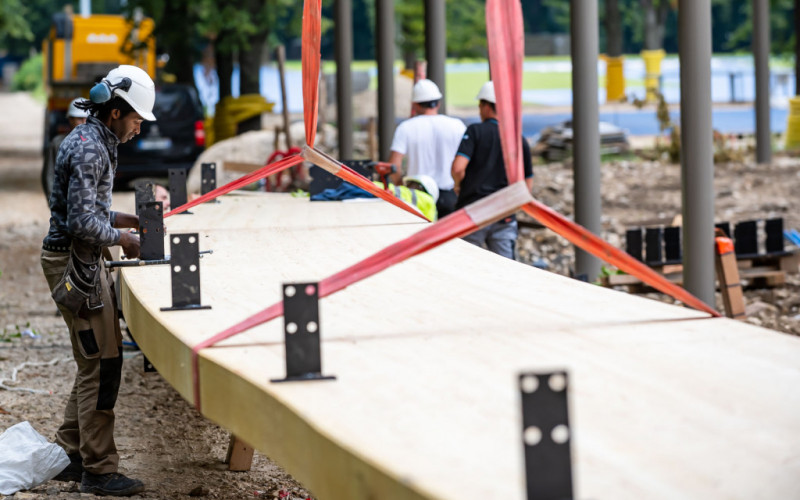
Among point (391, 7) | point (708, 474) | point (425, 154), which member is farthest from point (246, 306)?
point (391, 7)

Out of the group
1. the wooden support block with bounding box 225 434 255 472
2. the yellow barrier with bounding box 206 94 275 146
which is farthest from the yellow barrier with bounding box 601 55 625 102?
the wooden support block with bounding box 225 434 255 472

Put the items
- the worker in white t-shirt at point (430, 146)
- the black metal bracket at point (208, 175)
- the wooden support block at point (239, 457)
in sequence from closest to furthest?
1. the wooden support block at point (239, 457)
2. the black metal bracket at point (208, 175)
3. the worker in white t-shirt at point (430, 146)

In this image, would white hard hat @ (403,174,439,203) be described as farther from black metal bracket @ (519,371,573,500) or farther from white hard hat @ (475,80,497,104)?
black metal bracket @ (519,371,573,500)

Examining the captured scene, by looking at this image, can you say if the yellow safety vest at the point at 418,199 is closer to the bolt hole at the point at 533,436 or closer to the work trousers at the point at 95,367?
the work trousers at the point at 95,367

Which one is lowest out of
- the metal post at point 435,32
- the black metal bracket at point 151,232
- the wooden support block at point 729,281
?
the wooden support block at point 729,281

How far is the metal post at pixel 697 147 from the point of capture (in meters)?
7.51

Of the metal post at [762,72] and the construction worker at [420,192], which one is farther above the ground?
the metal post at [762,72]

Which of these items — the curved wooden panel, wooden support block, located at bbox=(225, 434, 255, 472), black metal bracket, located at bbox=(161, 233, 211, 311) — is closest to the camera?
the curved wooden panel

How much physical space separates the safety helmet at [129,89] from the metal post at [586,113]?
19.0 ft

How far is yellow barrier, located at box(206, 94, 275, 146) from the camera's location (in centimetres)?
2173

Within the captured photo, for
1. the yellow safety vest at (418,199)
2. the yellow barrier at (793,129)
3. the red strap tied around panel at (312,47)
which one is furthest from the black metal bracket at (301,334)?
the yellow barrier at (793,129)

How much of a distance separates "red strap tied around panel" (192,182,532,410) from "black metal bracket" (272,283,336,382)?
1.42 feet

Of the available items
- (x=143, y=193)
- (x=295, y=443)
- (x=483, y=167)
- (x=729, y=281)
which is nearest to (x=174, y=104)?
(x=483, y=167)

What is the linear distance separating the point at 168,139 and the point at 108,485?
47.3 ft
